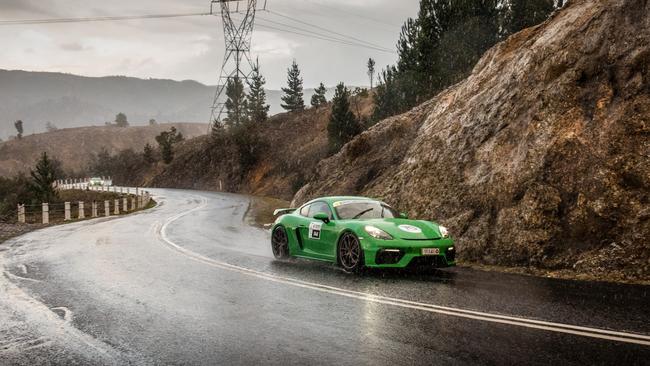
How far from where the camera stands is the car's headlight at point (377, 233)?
29.8ft

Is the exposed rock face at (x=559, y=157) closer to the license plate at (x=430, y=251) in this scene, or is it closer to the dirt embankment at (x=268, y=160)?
the license plate at (x=430, y=251)

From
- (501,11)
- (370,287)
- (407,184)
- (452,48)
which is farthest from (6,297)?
(501,11)

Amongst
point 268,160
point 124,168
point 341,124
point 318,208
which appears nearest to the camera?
point 318,208

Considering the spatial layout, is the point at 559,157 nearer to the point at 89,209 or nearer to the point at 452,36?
the point at 452,36

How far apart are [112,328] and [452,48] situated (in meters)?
31.5

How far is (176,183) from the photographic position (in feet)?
246

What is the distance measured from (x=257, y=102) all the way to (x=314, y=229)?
2845 inches

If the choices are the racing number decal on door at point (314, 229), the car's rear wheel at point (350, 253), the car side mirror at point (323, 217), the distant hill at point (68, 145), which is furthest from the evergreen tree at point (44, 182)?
the distant hill at point (68, 145)

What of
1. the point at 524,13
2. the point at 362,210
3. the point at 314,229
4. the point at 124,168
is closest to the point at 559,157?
the point at 362,210

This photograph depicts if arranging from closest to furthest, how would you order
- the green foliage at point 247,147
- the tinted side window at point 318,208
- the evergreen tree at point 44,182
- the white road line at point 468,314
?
the white road line at point 468,314 → the tinted side window at point 318,208 → the evergreen tree at point 44,182 → the green foliage at point 247,147

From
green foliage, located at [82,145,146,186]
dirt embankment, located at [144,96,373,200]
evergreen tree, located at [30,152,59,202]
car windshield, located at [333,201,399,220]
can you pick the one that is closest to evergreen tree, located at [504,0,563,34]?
dirt embankment, located at [144,96,373,200]

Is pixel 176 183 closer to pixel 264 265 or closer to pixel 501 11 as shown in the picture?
pixel 501 11

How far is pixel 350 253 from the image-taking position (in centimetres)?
956

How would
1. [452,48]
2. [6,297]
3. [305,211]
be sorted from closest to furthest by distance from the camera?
[6,297] → [305,211] → [452,48]
